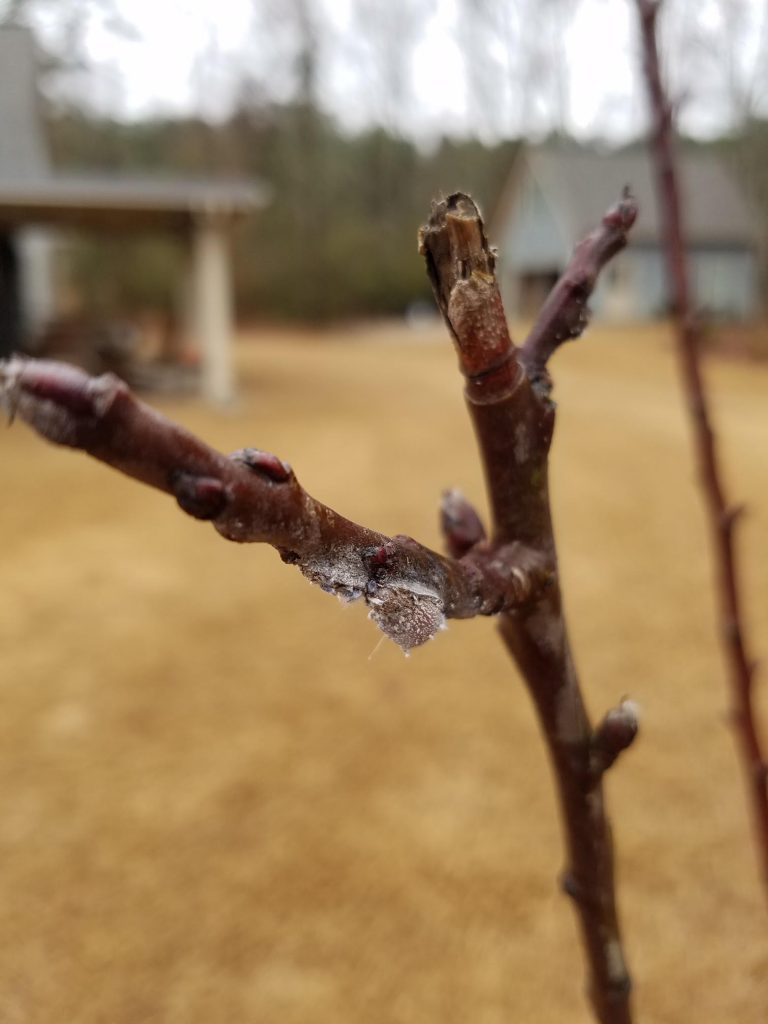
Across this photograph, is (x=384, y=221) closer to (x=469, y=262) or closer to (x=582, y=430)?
(x=582, y=430)

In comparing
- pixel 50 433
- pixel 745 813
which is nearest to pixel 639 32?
pixel 50 433

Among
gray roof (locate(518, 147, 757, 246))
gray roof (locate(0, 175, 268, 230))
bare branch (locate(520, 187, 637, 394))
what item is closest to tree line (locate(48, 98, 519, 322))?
gray roof (locate(518, 147, 757, 246))

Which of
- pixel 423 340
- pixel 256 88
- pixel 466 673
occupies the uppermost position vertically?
pixel 256 88

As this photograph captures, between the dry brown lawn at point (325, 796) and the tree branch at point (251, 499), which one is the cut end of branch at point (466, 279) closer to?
the tree branch at point (251, 499)

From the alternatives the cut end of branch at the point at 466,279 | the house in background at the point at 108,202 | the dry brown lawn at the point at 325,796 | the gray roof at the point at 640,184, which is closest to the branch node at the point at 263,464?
the cut end of branch at the point at 466,279

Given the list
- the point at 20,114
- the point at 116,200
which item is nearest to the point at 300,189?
the point at 20,114

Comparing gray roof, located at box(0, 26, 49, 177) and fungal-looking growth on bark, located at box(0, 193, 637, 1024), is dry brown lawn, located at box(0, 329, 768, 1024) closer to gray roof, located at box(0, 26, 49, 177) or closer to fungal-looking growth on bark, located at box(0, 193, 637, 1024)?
fungal-looking growth on bark, located at box(0, 193, 637, 1024)

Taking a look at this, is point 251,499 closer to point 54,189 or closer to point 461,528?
point 461,528
